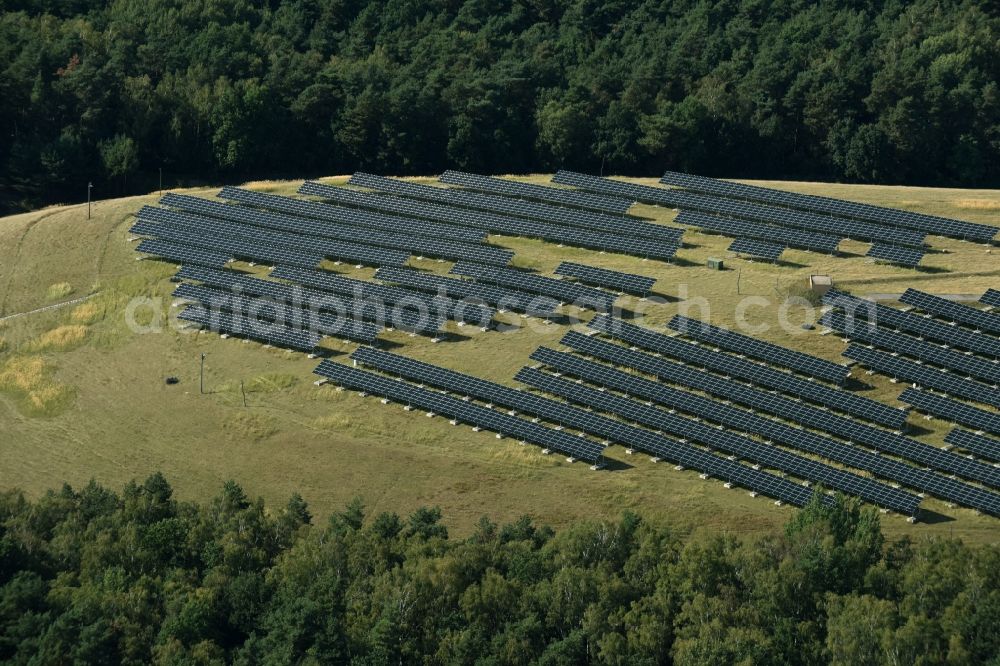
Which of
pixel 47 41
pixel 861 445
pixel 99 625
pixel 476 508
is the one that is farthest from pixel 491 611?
pixel 47 41

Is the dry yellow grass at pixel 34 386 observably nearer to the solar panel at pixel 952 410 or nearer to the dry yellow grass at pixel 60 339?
the dry yellow grass at pixel 60 339

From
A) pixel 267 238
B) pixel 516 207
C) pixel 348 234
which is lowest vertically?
pixel 267 238

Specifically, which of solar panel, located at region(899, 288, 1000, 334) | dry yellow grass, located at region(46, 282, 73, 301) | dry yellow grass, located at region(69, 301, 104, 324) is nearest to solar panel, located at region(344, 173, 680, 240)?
solar panel, located at region(899, 288, 1000, 334)

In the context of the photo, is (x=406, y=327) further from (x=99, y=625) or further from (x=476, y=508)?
(x=99, y=625)

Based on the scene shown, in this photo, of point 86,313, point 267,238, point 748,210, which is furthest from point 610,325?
point 86,313

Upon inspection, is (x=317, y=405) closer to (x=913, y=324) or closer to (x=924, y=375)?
(x=924, y=375)

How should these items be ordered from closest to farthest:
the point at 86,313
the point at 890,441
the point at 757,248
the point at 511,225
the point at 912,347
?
the point at 890,441 → the point at 912,347 → the point at 86,313 → the point at 757,248 → the point at 511,225
